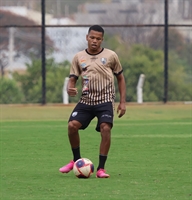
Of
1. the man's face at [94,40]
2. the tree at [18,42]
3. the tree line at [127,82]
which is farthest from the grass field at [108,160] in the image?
the tree at [18,42]

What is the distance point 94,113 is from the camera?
929 centimetres

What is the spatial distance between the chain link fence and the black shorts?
1354 centimetres

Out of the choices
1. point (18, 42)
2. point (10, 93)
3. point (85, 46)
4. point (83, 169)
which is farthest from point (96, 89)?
point (18, 42)

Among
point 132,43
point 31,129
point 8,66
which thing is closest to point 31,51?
point 8,66

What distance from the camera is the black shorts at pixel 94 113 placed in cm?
910

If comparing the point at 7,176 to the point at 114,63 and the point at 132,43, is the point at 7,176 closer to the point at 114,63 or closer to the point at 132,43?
the point at 114,63

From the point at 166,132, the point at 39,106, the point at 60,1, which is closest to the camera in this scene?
the point at 166,132

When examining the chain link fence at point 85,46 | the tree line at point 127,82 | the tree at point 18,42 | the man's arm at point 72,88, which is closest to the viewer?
the man's arm at point 72,88

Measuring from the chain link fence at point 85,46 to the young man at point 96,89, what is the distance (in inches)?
532

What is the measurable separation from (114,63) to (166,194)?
2098 mm

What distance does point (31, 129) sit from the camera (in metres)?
14.8

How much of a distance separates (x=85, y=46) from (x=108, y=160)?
70.6ft

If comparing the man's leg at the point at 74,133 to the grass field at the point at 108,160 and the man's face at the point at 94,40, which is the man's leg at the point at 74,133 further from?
the man's face at the point at 94,40

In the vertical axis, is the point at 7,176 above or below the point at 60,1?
below
